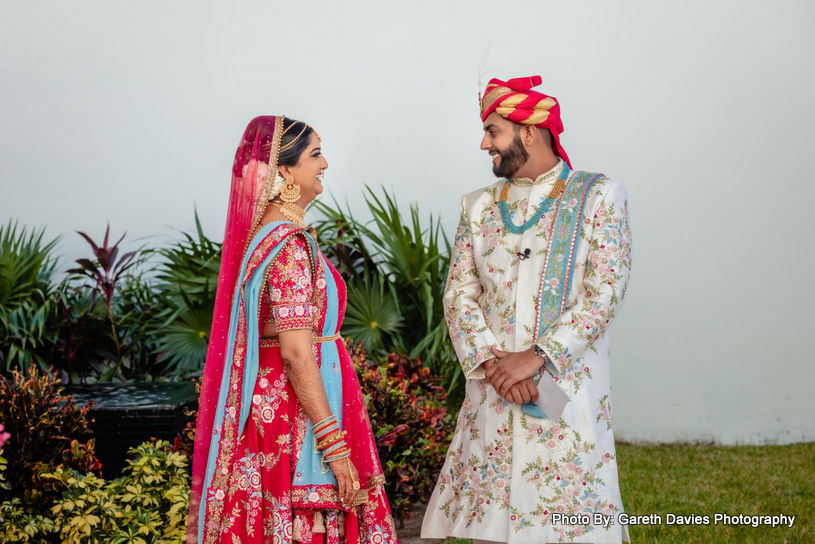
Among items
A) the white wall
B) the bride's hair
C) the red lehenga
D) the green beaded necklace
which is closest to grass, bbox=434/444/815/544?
the white wall

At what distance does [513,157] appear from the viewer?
244 centimetres

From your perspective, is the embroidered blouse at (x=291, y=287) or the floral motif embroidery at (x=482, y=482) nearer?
the embroidered blouse at (x=291, y=287)

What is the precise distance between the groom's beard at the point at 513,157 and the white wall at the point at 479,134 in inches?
105

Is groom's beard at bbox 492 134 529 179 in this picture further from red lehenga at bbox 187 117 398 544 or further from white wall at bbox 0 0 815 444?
white wall at bbox 0 0 815 444

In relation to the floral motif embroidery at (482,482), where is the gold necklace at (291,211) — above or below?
above

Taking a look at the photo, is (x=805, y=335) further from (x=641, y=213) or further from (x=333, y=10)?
(x=333, y=10)

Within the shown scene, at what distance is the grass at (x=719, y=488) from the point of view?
11.5 feet

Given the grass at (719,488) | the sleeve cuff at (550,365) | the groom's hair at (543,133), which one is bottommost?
the grass at (719,488)

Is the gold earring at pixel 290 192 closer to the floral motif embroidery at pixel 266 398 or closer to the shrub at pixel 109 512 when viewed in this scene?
the floral motif embroidery at pixel 266 398

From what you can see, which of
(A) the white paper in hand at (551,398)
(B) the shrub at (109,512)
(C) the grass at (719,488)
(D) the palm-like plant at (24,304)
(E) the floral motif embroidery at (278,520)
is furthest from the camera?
(D) the palm-like plant at (24,304)

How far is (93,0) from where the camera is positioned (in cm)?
513

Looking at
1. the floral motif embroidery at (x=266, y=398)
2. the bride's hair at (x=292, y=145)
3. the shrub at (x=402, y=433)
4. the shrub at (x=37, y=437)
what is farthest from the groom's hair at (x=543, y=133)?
the shrub at (x=37, y=437)

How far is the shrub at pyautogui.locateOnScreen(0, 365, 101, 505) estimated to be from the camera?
2.99 metres

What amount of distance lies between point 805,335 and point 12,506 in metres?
4.84
